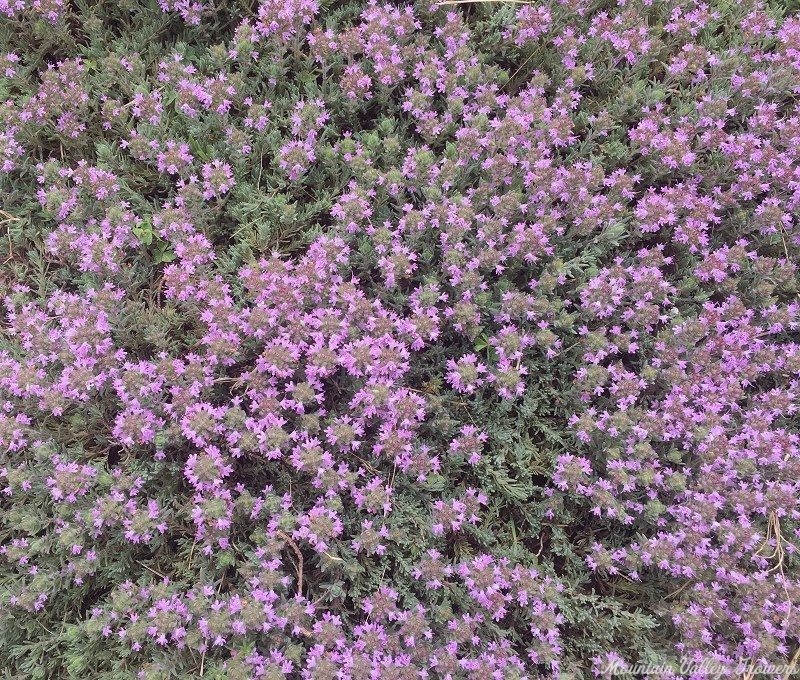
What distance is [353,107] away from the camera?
446 centimetres

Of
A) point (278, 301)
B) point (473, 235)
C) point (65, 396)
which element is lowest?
point (65, 396)

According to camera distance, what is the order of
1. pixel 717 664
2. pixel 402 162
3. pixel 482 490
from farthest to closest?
pixel 402 162 < pixel 482 490 < pixel 717 664

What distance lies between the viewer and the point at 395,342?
3877 millimetres

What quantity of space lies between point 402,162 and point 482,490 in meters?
2.46

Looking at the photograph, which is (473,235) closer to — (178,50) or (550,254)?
(550,254)


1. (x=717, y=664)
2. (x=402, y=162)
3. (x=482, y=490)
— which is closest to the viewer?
(x=717, y=664)

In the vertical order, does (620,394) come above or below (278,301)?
above

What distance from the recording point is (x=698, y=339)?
4164 mm

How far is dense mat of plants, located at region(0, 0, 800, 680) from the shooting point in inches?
148

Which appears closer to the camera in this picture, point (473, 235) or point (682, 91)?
point (473, 235)

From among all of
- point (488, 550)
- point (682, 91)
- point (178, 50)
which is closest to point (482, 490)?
point (488, 550)

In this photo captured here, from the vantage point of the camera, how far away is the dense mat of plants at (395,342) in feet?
12.3

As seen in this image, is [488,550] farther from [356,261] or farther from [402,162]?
[402,162]

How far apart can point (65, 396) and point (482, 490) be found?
283 cm
